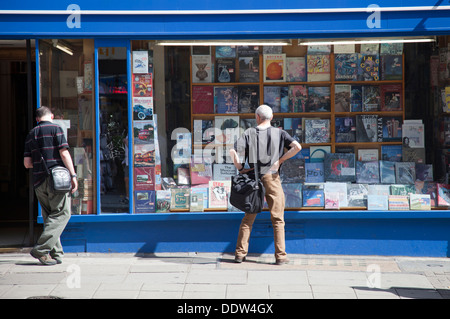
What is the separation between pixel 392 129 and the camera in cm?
739

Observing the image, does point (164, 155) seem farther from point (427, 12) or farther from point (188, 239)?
point (427, 12)

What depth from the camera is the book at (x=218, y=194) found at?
23.6 ft

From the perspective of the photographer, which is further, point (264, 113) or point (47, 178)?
point (264, 113)

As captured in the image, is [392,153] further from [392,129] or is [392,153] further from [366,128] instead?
[366,128]

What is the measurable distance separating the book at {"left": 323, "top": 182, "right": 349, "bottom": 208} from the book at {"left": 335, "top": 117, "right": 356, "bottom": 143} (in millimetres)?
607

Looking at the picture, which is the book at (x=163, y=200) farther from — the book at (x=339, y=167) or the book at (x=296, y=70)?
the book at (x=296, y=70)

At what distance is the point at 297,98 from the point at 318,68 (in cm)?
48

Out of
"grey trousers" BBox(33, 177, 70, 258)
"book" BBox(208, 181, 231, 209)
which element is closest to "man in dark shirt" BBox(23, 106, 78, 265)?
"grey trousers" BBox(33, 177, 70, 258)

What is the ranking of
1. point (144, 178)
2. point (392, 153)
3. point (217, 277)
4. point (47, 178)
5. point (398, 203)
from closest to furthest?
point (217, 277), point (47, 178), point (398, 203), point (144, 178), point (392, 153)

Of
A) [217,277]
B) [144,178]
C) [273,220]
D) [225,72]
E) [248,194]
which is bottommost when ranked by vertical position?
[217,277]

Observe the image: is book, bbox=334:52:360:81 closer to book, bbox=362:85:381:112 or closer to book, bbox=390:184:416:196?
book, bbox=362:85:381:112

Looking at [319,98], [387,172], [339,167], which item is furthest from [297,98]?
[387,172]

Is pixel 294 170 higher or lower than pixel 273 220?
higher

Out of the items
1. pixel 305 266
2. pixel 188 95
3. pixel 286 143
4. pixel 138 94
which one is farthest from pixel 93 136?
pixel 305 266
